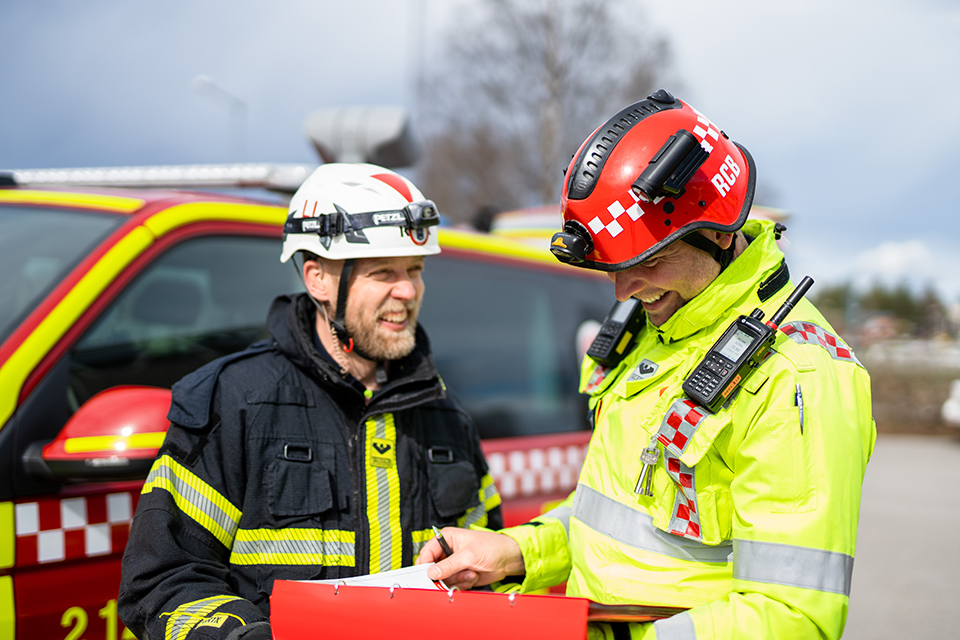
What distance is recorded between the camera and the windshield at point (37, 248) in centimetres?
200

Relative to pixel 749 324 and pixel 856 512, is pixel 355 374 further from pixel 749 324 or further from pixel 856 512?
pixel 856 512

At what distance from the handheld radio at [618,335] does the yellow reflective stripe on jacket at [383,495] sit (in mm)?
628

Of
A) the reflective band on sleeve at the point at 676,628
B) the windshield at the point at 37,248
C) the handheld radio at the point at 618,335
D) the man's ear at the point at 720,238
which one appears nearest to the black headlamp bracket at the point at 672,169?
the man's ear at the point at 720,238

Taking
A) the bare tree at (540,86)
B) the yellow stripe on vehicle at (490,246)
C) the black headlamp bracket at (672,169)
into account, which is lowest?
the black headlamp bracket at (672,169)

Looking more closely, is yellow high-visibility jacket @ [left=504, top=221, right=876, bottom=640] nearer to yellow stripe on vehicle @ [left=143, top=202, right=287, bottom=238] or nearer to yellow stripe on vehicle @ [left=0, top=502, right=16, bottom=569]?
yellow stripe on vehicle @ [left=0, top=502, right=16, bottom=569]

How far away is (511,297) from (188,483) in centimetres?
195

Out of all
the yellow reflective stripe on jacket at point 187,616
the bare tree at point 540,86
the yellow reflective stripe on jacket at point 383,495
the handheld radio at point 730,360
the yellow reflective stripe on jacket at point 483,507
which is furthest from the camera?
the bare tree at point 540,86

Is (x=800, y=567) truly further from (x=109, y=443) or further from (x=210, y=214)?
(x=210, y=214)

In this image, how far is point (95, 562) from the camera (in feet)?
6.38

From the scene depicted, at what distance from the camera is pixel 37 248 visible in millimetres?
2221

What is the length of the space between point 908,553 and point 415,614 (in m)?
6.55

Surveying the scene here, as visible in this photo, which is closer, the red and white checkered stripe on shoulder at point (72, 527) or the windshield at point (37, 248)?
the red and white checkered stripe on shoulder at point (72, 527)

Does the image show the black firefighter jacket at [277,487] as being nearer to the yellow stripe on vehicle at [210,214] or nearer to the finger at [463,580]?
the finger at [463,580]

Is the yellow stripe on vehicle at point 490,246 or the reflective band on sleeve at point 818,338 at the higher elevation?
the yellow stripe on vehicle at point 490,246
